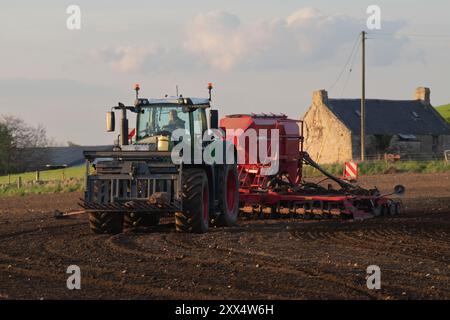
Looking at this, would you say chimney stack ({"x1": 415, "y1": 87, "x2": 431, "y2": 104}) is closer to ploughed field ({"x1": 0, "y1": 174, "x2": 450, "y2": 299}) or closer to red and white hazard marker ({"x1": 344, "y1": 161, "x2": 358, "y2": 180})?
red and white hazard marker ({"x1": 344, "y1": 161, "x2": 358, "y2": 180})

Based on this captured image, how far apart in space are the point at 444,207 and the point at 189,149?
10684 mm

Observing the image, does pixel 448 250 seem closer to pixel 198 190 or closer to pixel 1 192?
pixel 198 190

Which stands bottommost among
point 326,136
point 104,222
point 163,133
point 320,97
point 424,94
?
point 104,222

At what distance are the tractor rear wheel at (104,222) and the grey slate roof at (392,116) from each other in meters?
52.9

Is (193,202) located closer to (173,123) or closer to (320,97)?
(173,123)

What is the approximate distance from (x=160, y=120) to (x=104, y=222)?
243 centimetres

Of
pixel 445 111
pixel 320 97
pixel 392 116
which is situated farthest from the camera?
pixel 445 111

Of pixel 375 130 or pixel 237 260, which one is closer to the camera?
pixel 237 260

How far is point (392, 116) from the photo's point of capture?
7394 centimetres

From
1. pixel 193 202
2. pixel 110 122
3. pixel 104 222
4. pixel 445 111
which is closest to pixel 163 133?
pixel 110 122

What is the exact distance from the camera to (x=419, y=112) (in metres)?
76.5

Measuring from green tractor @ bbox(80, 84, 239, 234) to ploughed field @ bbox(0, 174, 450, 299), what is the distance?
20.4 inches
